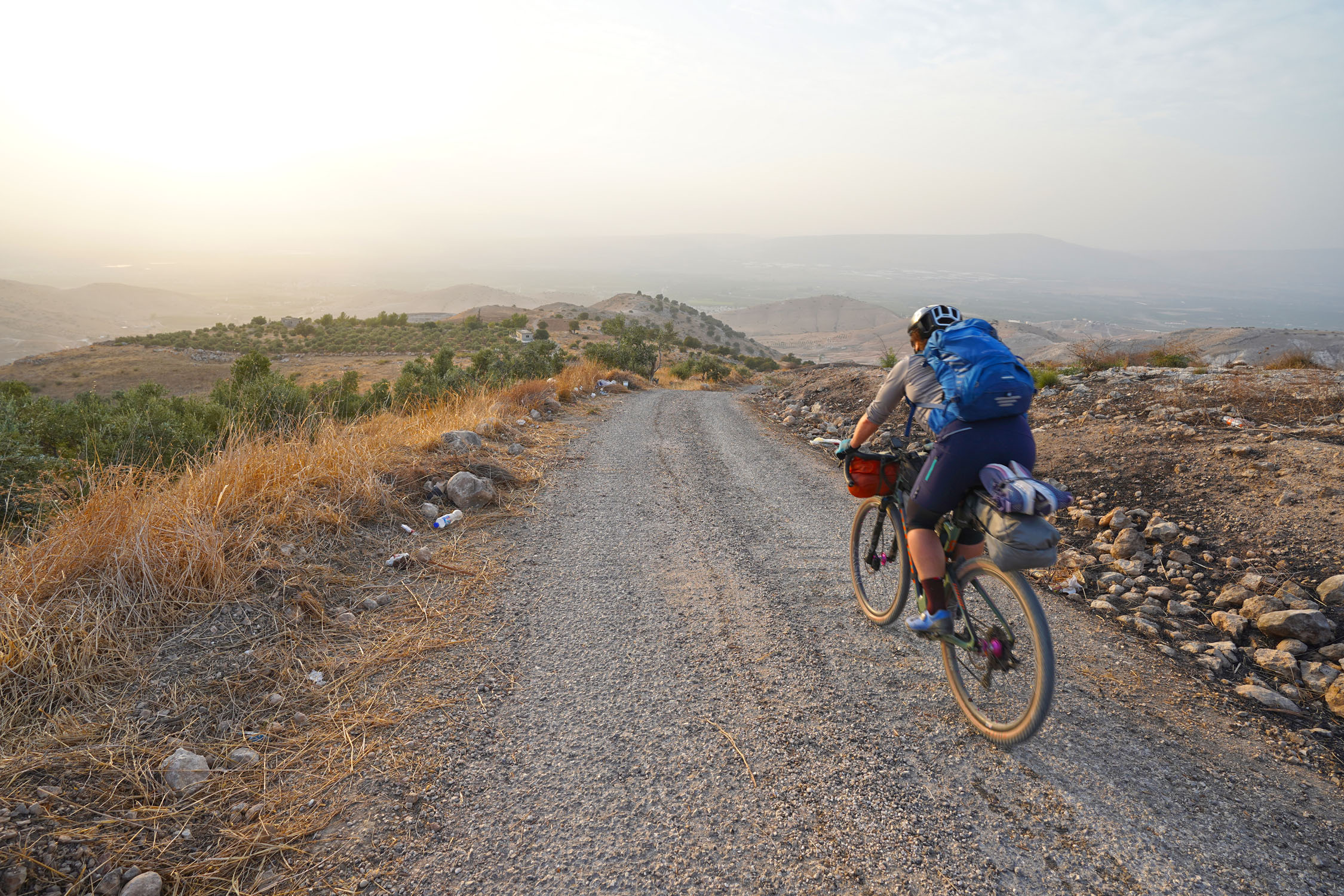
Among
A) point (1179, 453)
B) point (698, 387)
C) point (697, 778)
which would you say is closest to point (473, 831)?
point (697, 778)

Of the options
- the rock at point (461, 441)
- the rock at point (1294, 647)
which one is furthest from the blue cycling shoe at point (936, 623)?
the rock at point (461, 441)

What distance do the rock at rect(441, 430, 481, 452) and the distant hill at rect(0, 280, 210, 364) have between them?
12274 cm

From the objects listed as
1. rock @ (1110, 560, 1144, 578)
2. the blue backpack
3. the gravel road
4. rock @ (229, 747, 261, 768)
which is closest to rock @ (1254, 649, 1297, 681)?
the gravel road

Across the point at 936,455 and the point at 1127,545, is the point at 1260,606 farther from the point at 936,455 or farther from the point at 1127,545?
the point at 936,455

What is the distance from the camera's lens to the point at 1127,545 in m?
4.79

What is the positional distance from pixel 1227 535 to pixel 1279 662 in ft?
5.50

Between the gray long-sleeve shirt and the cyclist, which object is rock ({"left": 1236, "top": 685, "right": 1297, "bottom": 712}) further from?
the gray long-sleeve shirt

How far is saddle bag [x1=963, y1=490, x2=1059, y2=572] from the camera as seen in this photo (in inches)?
94.3

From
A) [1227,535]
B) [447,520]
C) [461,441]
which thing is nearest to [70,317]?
[461,441]

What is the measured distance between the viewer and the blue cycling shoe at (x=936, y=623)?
9.86 feet

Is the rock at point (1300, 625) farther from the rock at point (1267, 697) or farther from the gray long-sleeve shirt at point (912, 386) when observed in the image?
the gray long-sleeve shirt at point (912, 386)

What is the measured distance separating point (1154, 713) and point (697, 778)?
2583mm

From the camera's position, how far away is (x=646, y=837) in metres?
2.22

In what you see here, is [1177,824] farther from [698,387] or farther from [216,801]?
[698,387]
